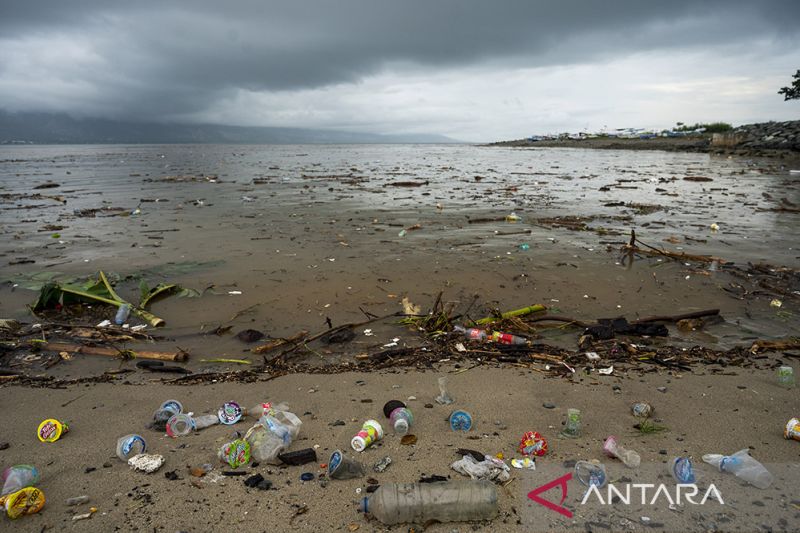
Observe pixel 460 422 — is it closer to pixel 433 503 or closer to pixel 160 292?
pixel 433 503

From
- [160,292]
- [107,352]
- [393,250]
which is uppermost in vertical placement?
[393,250]

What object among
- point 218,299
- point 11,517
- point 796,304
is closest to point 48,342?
point 218,299

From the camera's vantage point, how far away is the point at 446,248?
26.4 feet

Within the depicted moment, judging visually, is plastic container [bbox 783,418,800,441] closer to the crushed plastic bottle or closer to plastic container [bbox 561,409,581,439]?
plastic container [bbox 561,409,581,439]

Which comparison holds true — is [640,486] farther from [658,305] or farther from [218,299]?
[218,299]

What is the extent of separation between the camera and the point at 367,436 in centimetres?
276

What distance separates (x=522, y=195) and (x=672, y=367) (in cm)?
1153

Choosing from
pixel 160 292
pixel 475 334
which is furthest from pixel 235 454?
pixel 160 292

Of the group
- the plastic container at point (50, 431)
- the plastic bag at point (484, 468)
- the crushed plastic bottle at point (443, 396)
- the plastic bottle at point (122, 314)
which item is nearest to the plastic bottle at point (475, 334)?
the crushed plastic bottle at point (443, 396)

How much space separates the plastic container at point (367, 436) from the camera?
2711mm

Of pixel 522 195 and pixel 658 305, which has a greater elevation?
pixel 522 195

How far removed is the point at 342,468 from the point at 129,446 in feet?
4.45

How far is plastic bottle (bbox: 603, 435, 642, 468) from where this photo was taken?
2.52 metres

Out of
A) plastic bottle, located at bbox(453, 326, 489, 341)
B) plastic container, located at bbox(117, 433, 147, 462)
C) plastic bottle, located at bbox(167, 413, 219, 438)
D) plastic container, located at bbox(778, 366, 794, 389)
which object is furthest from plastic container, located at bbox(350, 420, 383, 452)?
plastic container, located at bbox(778, 366, 794, 389)
